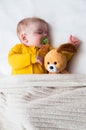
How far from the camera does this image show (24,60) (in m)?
1.33

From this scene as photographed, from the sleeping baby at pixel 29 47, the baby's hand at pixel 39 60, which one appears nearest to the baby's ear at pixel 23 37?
the sleeping baby at pixel 29 47

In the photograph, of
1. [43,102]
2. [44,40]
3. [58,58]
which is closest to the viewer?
[43,102]

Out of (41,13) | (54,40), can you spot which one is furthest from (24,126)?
(41,13)

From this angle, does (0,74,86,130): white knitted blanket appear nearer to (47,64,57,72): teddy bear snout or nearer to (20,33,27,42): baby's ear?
(47,64,57,72): teddy bear snout

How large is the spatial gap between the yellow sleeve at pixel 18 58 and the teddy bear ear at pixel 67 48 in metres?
0.13

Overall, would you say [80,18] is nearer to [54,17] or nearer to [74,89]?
[54,17]

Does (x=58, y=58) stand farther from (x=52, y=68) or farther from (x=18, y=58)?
(x=18, y=58)

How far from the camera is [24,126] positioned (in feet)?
3.37

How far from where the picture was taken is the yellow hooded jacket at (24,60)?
1334 mm

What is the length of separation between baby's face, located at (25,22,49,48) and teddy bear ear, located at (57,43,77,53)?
5.9 inches

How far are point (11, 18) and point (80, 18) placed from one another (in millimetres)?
355

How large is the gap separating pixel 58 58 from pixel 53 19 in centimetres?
23

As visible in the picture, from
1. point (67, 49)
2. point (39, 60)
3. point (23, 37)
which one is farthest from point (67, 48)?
point (23, 37)

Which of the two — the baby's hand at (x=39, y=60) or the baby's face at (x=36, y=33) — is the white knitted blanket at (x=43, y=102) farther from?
the baby's face at (x=36, y=33)
